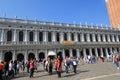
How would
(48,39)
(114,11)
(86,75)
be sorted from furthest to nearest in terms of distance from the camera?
(114,11)
(48,39)
(86,75)

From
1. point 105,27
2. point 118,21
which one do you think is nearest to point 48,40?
point 105,27

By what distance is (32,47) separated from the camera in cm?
3078

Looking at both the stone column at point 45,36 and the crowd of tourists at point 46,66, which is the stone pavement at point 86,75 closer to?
the crowd of tourists at point 46,66

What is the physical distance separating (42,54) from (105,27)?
83.5ft

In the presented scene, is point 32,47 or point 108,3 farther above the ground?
point 108,3

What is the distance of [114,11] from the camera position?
58906 mm

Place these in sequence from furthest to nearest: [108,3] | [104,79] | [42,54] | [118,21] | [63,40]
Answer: [108,3]
[118,21]
[63,40]
[42,54]
[104,79]

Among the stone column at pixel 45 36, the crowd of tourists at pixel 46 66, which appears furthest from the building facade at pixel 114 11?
the crowd of tourists at pixel 46 66

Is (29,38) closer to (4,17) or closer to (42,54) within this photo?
(42,54)

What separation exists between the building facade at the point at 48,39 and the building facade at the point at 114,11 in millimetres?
14906

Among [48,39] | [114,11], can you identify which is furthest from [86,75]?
[114,11]

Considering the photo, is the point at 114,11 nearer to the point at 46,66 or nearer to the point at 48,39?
the point at 48,39

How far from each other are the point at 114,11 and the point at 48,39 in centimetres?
3928

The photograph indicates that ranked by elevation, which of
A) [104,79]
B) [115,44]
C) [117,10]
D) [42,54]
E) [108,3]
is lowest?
[104,79]
